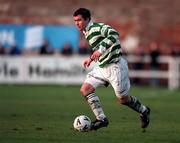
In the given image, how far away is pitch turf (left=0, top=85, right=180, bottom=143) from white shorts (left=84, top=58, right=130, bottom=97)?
2.72ft

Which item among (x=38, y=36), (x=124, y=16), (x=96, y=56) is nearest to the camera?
(x=96, y=56)

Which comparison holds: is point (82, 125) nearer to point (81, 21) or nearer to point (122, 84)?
point (122, 84)

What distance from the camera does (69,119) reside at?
1616 centimetres

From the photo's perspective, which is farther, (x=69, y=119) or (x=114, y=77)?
(x=69, y=119)

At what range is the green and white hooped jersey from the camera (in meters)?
12.9

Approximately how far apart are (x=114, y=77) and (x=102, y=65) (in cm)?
32

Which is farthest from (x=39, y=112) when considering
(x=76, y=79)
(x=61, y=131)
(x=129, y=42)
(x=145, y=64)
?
(x=129, y=42)

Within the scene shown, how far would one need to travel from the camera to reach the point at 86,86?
43.4 feet

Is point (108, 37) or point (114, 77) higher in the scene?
point (108, 37)

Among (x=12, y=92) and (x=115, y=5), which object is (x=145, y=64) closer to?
(x=115, y=5)

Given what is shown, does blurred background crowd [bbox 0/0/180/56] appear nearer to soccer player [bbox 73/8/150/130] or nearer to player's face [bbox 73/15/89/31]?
soccer player [bbox 73/8/150/130]

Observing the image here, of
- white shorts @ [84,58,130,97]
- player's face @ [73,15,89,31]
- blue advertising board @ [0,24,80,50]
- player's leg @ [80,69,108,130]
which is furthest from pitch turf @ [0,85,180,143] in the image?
blue advertising board @ [0,24,80,50]

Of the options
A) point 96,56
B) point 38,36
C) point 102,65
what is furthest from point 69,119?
point 38,36

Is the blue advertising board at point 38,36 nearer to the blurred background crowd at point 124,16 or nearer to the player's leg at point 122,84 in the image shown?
the blurred background crowd at point 124,16
